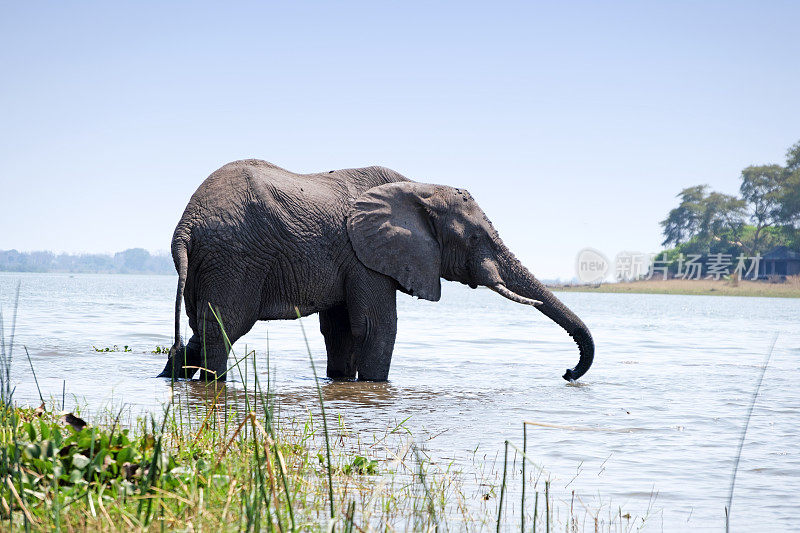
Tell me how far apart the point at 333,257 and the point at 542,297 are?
2660 mm

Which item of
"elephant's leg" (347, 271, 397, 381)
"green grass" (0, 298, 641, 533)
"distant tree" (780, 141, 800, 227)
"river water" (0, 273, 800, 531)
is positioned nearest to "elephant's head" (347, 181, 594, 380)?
"elephant's leg" (347, 271, 397, 381)

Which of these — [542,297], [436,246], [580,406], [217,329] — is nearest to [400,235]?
[436,246]

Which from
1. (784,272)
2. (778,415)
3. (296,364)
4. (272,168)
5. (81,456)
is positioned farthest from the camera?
(784,272)

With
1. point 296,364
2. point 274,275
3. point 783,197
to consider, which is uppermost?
point 783,197

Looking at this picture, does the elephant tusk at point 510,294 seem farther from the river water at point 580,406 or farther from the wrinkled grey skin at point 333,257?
the river water at point 580,406

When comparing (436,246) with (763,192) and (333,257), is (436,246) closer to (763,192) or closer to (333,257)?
(333,257)

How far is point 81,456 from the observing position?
140 inches

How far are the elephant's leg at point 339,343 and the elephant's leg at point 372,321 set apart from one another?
15.8 inches

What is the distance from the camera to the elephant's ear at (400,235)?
939cm

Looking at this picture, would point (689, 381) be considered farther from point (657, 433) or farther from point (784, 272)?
point (784, 272)

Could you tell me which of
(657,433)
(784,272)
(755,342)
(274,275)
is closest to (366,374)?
(274,275)

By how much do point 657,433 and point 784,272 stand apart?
79.2 m

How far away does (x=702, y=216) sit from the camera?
92.9 m

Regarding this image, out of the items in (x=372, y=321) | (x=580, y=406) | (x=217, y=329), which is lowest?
(x=580, y=406)
